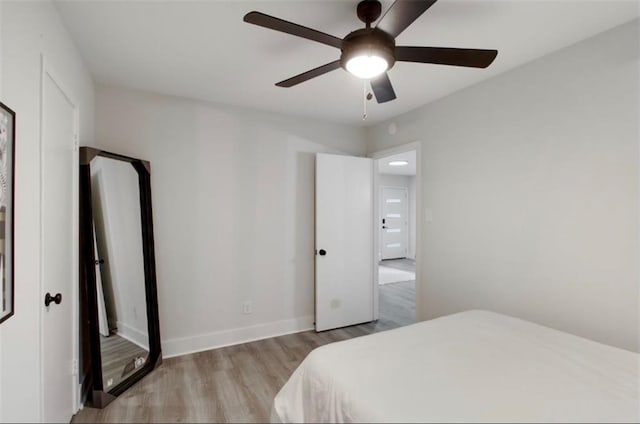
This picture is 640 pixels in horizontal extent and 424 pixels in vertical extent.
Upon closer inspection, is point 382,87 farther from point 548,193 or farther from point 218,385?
point 218,385

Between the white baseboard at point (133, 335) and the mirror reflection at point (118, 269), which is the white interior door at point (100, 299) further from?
the white baseboard at point (133, 335)

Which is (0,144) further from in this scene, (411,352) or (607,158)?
(607,158)

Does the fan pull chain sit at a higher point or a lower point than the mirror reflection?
higher

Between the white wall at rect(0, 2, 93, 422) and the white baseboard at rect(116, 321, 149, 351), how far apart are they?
108 centimetres

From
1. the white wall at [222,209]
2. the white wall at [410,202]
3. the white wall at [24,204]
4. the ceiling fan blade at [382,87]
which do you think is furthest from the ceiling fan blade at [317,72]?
the white wall at [410,202]

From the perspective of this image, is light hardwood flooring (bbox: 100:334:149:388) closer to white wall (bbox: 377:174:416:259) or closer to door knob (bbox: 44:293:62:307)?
door knob (bbox: 44:293:62:307)

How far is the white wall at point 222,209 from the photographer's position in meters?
2.74

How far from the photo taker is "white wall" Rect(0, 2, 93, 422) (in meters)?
1.07

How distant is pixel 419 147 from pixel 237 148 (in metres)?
1.88

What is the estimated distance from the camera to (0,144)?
991 millimetres

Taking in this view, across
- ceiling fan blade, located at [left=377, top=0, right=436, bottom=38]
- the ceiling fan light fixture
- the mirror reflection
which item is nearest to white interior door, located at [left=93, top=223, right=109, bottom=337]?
the mirror reflection

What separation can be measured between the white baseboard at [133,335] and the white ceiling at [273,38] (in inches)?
78.4

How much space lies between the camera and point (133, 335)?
2.44 metres

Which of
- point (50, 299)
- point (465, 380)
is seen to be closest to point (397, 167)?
point (465, 380)
